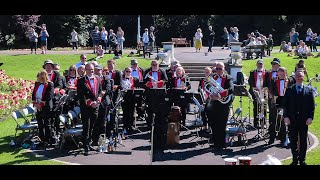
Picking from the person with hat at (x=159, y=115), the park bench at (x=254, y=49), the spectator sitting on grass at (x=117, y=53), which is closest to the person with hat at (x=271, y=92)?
the person with hat at (x=159, y=115)

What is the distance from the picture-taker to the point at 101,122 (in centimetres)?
1374

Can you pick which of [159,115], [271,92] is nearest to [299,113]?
[271,92]

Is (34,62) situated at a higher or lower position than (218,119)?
higher

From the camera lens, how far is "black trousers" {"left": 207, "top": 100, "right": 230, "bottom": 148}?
13297 mm

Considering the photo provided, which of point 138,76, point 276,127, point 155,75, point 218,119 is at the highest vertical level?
point 155,75

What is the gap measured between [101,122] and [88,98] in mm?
997

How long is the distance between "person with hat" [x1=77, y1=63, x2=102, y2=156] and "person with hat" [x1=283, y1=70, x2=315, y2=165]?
4507 millimetres

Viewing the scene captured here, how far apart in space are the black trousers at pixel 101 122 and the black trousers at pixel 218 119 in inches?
103

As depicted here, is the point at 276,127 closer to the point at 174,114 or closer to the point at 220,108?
the point at 220,108

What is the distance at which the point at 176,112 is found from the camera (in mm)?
13750

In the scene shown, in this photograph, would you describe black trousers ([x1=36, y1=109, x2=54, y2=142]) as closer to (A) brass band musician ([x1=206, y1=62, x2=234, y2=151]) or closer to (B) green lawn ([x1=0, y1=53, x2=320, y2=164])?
(B) green lawn ([x1=0, y1=53, x2=320, y2=164])

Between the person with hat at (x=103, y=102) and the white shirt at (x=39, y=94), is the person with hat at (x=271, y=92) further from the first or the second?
the white shirt at (x=39, y=94)

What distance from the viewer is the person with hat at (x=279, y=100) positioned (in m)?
13.6

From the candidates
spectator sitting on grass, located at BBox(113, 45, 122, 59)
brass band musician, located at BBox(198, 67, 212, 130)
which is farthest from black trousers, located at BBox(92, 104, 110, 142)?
spectator sitting on grass, located at BBox(113, 45, 122, 59)
